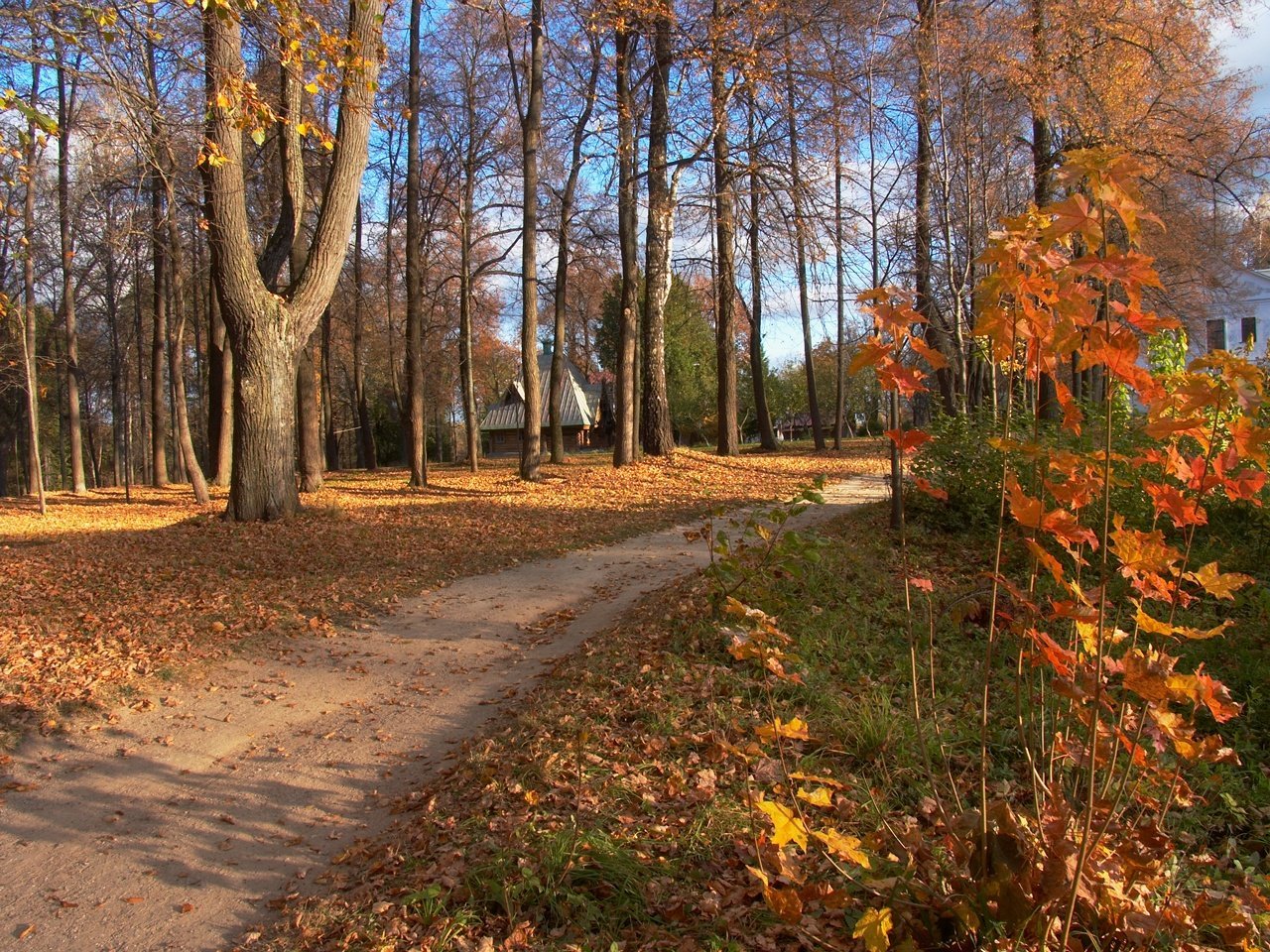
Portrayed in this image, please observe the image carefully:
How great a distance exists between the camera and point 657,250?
1844 centimetres

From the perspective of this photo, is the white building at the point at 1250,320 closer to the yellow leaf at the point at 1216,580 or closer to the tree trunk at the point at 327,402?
the tree trunk at the point at 327,402

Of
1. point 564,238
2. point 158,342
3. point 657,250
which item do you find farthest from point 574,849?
point 158,342

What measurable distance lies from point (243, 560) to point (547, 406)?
1466 inches

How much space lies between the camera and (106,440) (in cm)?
5394

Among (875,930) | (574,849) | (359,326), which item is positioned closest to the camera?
(875,930)

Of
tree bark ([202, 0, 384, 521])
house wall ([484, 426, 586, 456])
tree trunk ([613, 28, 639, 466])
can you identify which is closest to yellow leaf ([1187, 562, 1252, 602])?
tree bark ([202, 0, 384, 521])

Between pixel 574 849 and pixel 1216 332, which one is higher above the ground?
pixel 1216 332

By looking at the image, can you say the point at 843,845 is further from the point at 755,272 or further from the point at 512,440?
the point at 512,440

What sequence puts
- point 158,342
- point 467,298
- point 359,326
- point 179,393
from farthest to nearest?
1. point 359,326
2. point 467,298
3. point 158,342
4. point 179,393

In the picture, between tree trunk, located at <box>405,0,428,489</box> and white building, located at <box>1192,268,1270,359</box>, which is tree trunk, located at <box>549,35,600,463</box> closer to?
tree trunk, located at <box>405,0,428,489</box>

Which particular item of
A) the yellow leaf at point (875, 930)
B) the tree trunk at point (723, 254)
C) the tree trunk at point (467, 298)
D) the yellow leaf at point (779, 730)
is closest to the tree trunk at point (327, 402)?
the tree trunk at point (467, 298)

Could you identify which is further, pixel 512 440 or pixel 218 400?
pixel 512 440

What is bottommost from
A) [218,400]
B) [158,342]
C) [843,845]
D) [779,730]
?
[843,845]

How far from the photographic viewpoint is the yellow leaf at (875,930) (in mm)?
2107
